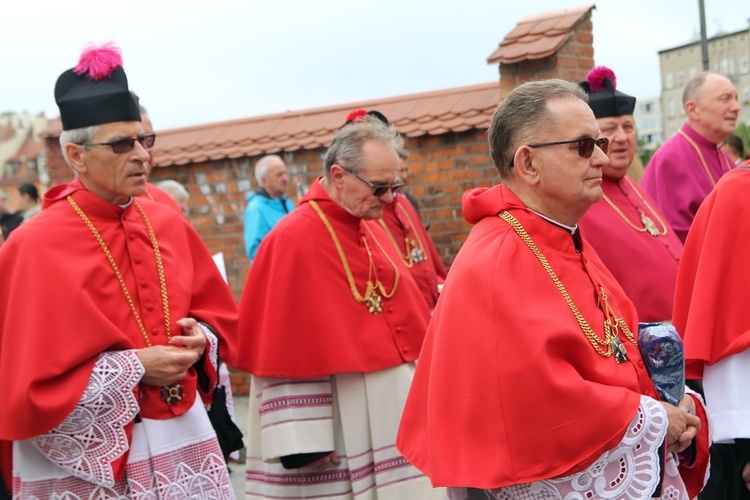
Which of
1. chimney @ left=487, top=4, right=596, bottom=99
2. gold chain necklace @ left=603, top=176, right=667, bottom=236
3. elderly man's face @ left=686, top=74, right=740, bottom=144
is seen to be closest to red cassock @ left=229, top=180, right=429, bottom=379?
gold chain necklace @ left=603, top=176, right=667, bottom=236

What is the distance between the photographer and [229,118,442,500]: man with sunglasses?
16.6 ft

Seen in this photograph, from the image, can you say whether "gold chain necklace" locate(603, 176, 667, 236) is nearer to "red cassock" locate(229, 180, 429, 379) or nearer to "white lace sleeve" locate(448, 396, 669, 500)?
"red cassock" locate(229, 180, 429, 379)

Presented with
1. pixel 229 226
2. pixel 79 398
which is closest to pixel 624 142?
pixel 79 398

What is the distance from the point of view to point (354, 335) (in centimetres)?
507

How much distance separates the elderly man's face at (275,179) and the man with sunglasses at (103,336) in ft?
14.9

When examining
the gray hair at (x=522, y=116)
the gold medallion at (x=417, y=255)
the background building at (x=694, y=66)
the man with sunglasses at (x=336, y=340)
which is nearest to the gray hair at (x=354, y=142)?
the man with sunglasses at (x=336, y=340)

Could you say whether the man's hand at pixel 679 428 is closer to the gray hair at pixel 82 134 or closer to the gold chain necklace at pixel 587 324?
the gold chain necklace at pixel 587 324

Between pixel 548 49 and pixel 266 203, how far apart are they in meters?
2.67

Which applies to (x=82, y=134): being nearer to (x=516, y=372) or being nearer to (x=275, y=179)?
(x=516, y=372)

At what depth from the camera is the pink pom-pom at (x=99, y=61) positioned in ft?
14.1

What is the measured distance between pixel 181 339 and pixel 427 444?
3.99 feet

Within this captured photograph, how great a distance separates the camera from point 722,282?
13.2 ft

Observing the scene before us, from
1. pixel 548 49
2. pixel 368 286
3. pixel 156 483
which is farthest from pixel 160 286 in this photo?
pixel 548 49

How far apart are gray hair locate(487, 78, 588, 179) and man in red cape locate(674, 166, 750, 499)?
990 mm
